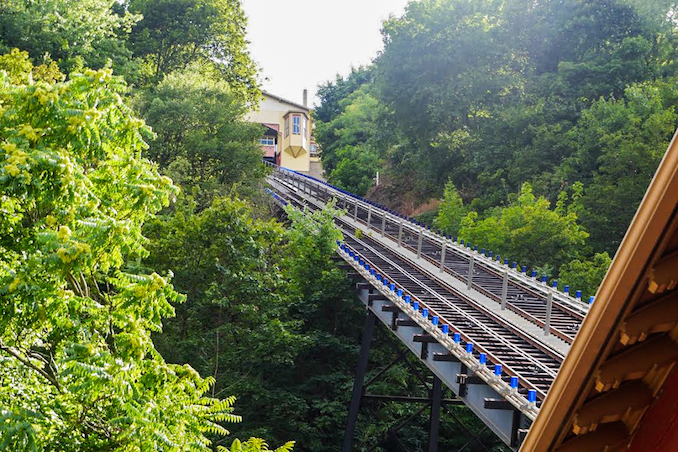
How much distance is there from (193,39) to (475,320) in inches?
1509

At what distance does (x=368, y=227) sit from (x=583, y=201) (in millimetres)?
9382

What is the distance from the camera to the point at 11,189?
814 cm

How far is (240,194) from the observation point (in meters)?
34.9

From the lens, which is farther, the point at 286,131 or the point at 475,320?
the point at 286,131

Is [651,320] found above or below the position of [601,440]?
above

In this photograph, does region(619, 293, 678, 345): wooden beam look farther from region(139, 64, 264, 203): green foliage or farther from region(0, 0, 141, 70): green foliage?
region(0, 0, 141, 70): green foliage

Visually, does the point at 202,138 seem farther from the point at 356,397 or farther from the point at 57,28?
the point at 356,397

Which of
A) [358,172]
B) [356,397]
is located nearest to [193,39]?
[358,172]

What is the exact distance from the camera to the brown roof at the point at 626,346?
2.99 m

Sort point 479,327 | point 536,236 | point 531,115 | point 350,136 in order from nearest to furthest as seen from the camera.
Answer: point 479,327 < point 536,236 < point 531,115 < point 350,136

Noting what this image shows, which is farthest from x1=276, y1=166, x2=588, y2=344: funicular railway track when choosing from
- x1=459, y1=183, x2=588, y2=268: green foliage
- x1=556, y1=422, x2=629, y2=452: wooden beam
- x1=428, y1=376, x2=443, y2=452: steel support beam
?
x1=556, y1=422, x2=629, y2=452: wooden beam

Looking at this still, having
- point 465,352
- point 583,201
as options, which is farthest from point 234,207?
point 583,201

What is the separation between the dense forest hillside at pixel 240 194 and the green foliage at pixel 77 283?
33mm

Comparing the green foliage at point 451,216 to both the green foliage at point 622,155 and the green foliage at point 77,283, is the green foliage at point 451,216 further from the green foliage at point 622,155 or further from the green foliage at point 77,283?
the green foliage at point 77,283
